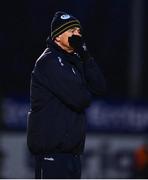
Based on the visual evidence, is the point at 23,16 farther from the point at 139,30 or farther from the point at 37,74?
the point at 37,74

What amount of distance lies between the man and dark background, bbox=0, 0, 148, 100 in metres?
8.67

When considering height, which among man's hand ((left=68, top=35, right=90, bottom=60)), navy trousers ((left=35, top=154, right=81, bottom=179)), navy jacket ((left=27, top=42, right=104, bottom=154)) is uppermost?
man's hand ((left=68, top=35, right=90, bottom=60))

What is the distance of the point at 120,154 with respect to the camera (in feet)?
39.2

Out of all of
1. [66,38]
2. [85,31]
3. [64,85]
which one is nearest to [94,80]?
[64,85]

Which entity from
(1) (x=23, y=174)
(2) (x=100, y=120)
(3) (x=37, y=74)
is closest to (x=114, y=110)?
(2) (x=100, y=120)

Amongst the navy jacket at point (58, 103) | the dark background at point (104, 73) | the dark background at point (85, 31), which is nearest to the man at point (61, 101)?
the navy jacket at point (58, 103)

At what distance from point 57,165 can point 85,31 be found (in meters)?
9.47

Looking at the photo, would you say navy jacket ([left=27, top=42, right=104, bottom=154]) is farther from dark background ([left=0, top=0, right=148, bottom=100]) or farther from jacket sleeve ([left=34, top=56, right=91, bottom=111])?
dark background ([left=0, top=0, right=148, bottom=100])

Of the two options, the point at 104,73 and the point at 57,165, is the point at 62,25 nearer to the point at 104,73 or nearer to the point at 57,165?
the point at 57,165

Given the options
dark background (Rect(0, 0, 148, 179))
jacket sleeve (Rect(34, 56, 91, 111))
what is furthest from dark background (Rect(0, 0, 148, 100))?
jacket sleeve (Rect(34, 56, 91, 111))

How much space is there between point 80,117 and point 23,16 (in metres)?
9.88

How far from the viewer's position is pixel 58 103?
5.67m

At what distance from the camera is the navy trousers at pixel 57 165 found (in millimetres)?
5672

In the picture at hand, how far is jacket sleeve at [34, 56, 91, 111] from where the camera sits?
5.66 meters
